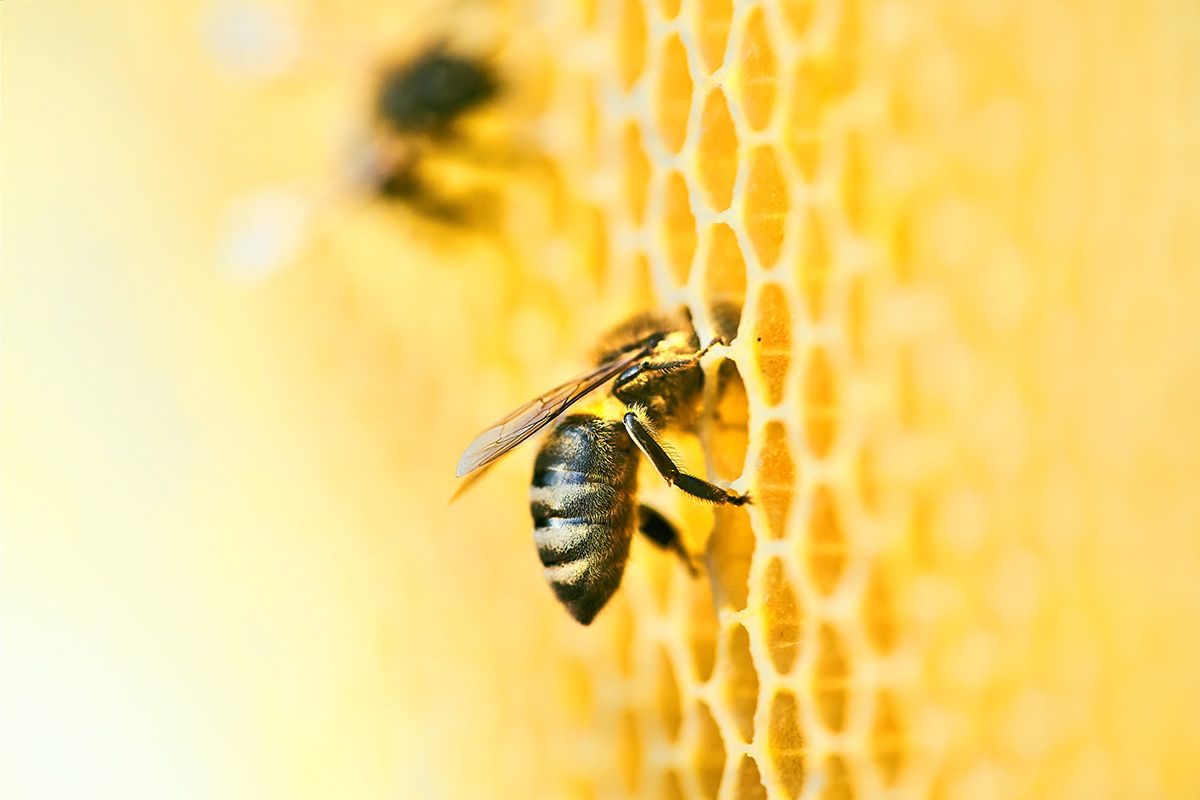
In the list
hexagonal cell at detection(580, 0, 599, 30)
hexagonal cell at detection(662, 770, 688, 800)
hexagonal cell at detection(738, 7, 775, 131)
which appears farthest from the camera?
hexagonal cell at detection(580, 0, 599, 30)

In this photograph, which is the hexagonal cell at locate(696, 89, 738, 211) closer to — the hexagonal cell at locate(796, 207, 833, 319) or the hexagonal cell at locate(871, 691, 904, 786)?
the hexagonal cell at locate(796, 207, 833, 319)

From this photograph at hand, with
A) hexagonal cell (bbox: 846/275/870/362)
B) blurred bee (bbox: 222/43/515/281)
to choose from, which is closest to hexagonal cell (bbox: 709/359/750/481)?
hexagonal cell (bbox: 846/275/870/362)

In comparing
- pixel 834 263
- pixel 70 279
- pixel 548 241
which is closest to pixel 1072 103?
pixel 834 263

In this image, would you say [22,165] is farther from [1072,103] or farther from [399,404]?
[1072,103]

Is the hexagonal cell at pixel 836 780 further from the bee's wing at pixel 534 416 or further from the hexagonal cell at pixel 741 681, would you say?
the bee's wing at pixel 534 416

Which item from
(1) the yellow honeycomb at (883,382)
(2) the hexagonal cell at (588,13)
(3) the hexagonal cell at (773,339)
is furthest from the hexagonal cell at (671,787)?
(2) the hexagonal cell at (588,13)

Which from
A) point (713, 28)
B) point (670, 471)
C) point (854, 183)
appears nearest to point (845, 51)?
point (854, 183)
